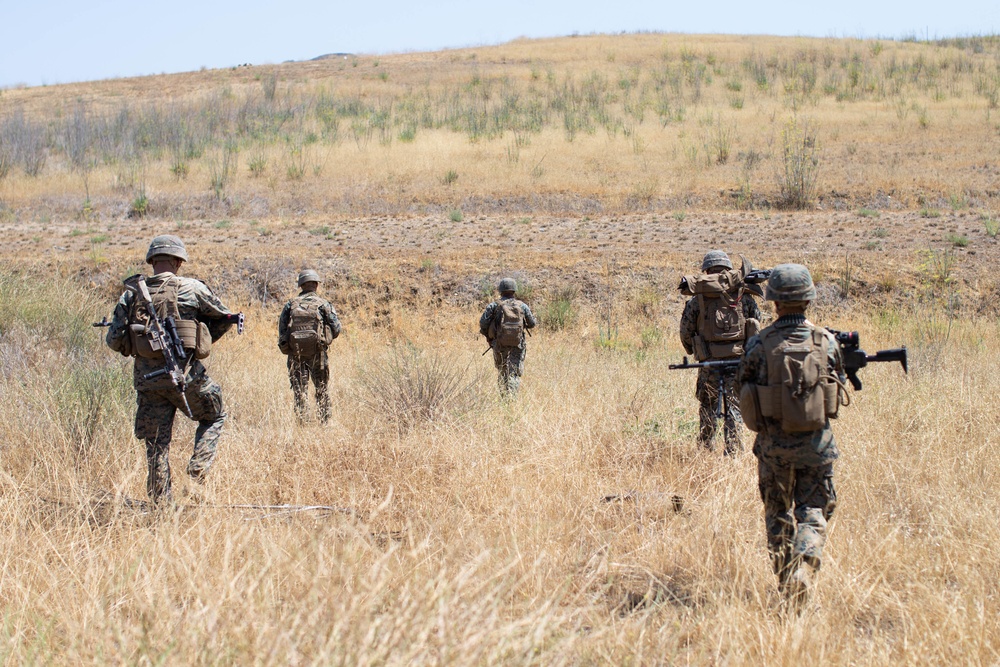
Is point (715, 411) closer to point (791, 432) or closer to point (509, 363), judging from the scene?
point (791, 432)

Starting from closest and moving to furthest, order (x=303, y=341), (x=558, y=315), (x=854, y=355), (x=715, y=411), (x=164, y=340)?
(x=854, y=355), (x=164, y=340), (x=715, y=411), (x=303, y=341), (x=558, y=315)

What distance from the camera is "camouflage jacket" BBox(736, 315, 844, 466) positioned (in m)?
3.77

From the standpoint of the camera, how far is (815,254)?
→ 46.9 feet

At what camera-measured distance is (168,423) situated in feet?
17.6

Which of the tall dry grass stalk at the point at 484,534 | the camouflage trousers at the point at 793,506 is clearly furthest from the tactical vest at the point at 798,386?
the tall dry grass stalk at the point at 484,534

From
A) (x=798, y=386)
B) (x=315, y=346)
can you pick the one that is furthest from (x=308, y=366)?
(x=798, y=386)

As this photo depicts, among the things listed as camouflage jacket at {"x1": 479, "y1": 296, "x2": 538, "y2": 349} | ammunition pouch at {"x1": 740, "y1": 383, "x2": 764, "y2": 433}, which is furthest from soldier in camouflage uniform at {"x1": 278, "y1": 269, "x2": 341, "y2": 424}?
ammunition pouch at {"x1": 740, "y1": 383, "x2": 764, "y2": 433}

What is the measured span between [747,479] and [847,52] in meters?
36.9

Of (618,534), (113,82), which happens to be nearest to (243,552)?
(618,534)

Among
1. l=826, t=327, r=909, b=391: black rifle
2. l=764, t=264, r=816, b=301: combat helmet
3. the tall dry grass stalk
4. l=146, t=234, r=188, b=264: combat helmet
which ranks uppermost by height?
l=146, t=234, r=188, b=264: combat helmet

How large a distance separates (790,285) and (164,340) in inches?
145

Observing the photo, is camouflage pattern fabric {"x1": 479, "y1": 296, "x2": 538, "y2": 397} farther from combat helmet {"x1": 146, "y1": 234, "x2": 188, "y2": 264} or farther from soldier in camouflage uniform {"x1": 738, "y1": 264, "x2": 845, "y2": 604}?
soldier in camouflage uniform {"x1": 738, "y1": 264, "x2": 845, "y2": 604}

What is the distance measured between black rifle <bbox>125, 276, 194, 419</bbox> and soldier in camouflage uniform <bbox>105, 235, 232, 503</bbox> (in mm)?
69

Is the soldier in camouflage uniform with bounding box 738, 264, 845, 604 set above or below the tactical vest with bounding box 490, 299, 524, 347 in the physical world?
above
